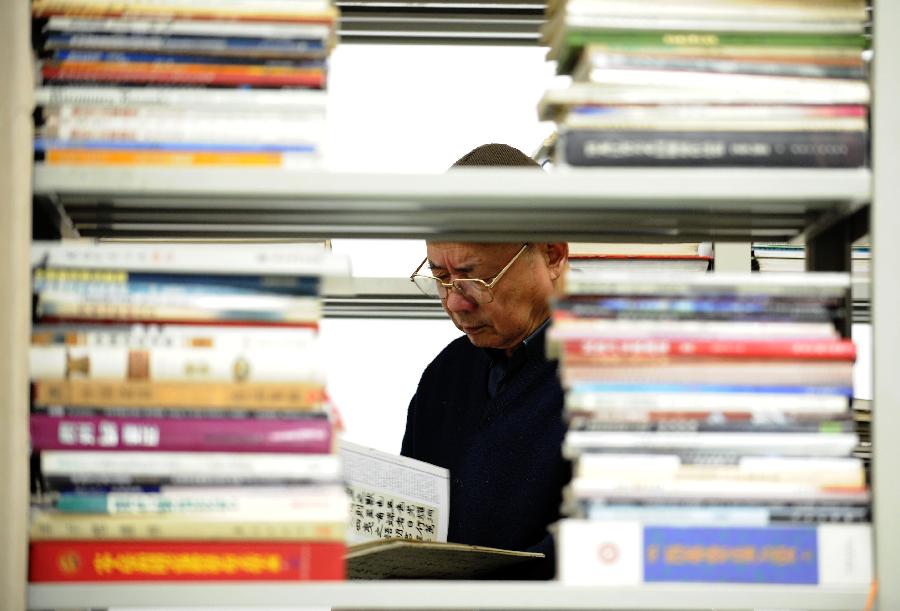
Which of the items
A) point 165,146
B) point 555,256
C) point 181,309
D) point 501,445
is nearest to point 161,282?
point 181,309

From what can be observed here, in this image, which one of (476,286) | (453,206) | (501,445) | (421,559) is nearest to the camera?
(453,206)

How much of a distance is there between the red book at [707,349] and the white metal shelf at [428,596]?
236mm

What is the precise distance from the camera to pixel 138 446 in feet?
3.50

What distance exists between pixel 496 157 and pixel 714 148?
1188 millimetres

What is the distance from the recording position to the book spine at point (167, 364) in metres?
1.07

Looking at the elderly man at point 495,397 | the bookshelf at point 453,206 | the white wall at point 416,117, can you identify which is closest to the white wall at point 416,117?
the white wall at point 416,117

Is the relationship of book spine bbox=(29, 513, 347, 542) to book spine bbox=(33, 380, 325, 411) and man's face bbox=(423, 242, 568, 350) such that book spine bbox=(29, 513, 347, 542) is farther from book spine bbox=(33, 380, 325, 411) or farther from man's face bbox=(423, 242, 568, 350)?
man's face bbox=(423, 242, 568, 350)

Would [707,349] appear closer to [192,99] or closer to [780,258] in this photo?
[192,99]

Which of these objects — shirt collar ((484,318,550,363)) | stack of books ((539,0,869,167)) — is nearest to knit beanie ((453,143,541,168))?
shirt collar ((484,318,550,363))

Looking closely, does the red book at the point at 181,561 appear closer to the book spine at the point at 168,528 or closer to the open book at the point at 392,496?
the book spine at the point at 168,528

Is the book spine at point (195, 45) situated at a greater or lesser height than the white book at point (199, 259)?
greater

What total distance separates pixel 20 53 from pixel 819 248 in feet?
3.12

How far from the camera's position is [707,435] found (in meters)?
1.08

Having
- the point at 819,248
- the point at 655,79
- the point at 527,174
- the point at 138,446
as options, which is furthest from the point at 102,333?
the point at 819,248
